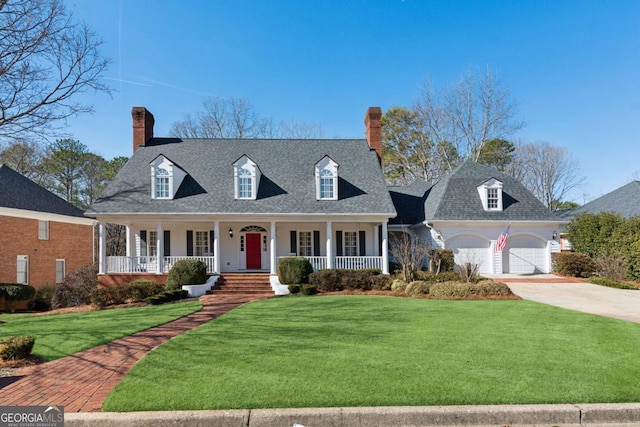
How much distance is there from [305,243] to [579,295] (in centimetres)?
1262

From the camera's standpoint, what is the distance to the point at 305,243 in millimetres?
20469

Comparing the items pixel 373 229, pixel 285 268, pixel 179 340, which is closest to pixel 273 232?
pixel 285 268

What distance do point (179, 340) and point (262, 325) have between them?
6.61 ft

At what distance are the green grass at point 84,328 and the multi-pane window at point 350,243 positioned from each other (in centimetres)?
1023

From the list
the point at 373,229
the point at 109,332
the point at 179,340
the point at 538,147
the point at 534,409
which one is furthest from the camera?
the point at 538,147

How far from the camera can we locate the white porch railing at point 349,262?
1862 cm

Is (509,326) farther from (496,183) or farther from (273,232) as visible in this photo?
(496,183)

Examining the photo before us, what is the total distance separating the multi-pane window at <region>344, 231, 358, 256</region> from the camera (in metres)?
20.5

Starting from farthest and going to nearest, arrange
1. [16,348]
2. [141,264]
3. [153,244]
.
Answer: [153,244]
[141,264]
[16,348]

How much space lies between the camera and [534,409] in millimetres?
4211

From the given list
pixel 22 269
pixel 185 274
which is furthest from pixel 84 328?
pixel 22 269

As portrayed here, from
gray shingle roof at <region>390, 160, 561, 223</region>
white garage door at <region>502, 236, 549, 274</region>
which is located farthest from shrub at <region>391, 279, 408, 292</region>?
white garage door at <region>502, 236, 549, 274</region>

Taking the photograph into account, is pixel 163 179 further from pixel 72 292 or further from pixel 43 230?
pixel 43 230
